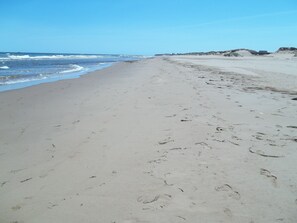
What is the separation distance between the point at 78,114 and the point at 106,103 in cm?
125

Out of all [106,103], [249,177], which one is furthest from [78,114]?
[249,177]

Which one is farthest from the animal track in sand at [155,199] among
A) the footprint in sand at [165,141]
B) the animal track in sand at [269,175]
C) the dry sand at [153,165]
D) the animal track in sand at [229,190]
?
the footprint in sand at [165,141]

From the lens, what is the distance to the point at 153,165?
3025 millimetres

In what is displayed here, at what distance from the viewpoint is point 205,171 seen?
9.20 ft

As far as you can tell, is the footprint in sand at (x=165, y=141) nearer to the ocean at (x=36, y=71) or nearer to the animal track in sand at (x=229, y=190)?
the animal track in sand at (x=229, y=190)

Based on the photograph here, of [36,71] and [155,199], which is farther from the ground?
[155,199]

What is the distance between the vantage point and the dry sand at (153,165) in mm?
2193

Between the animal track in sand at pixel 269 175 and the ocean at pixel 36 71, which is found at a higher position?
the animal track in sand at pixel 269 175

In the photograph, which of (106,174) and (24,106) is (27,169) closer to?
(106,174)

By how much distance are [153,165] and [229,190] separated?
3.16 feet

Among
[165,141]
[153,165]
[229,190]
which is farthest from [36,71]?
[229,190]

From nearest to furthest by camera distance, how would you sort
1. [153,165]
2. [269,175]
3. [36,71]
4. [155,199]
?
[155,199], [269,175], [153,165], [36,71]

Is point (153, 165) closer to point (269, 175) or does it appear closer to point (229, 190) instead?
point (229, 190)

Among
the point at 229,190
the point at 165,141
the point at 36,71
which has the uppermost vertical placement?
the point at 229,190
